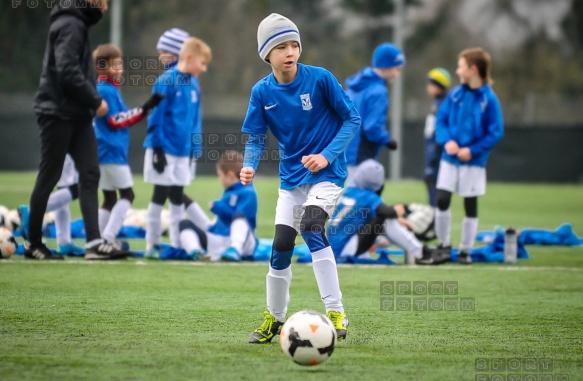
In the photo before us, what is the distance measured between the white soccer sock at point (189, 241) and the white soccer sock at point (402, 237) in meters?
1.84

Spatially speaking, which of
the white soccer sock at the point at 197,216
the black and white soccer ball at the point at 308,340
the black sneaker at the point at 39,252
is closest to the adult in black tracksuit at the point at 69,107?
the black sneaker at the point at 39,252

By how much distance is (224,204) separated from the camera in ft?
32.4

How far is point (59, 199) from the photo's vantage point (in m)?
9.77

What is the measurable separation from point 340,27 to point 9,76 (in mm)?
10290

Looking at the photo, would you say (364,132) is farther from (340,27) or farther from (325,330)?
(340,27)

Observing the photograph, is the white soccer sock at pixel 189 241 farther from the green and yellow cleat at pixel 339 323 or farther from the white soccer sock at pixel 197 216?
the green and yellow cleat at pixel 339 323

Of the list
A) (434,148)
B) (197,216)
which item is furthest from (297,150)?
(434,148)

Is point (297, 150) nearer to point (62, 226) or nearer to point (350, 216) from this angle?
point (350, 216)

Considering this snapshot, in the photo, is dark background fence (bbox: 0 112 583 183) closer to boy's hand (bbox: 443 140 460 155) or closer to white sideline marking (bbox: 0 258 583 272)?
boy's hand (bbox: 443 140 460 155)

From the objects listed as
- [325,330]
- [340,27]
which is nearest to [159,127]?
[325,330]

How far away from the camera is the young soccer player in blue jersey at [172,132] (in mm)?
9805

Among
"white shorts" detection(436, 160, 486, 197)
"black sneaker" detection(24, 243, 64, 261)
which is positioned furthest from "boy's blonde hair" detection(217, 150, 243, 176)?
"white shorts" detection(436, 160, 486, 197)

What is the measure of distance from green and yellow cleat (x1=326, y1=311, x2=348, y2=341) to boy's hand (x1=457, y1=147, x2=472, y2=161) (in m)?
4.46

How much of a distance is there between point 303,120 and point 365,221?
382cm
